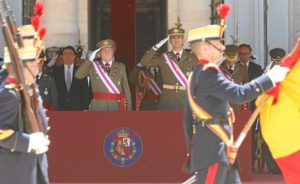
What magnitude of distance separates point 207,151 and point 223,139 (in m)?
0.16

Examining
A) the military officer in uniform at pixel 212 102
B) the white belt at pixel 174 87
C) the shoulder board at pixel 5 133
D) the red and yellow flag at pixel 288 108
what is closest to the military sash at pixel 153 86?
the white belt at pixel 174 87

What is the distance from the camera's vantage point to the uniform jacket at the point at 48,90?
11.1m

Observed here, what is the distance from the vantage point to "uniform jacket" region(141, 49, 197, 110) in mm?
10516

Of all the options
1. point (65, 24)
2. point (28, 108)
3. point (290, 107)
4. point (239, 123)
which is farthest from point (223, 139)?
point (65, 24)

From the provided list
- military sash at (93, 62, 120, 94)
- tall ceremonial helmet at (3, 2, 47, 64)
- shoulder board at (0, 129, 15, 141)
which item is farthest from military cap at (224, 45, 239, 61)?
shoulder board at (0, 129, 15, 141)

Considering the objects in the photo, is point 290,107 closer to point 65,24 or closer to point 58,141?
point 58,141

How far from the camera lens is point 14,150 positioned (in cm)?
577

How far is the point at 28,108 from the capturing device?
5.71 m

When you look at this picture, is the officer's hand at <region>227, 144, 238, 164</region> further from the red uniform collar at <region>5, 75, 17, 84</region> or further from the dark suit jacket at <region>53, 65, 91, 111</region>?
the dark suit jacket at <region>53, 65, 91, 111</region>

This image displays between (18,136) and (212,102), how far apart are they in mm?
1570

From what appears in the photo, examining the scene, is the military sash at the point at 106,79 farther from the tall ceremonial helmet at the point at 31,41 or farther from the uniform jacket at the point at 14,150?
the uniform jacket at the point at 14,150

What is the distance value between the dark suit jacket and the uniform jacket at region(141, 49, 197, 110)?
1.14m

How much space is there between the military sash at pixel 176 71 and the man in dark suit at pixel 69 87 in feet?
4.44

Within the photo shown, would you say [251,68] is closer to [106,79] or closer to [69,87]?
[106,79]
